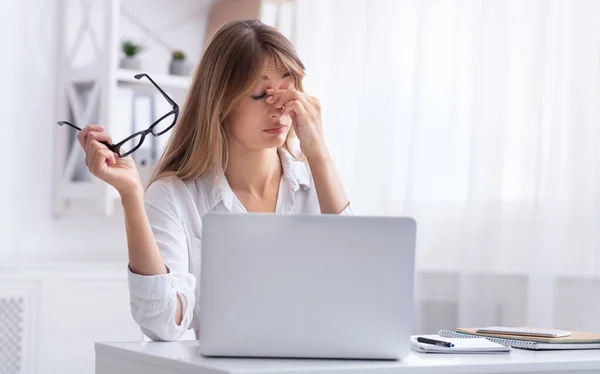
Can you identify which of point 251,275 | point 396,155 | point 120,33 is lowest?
point 251,275

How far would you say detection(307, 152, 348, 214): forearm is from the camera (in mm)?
1987

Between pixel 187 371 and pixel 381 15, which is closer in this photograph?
pixel 187 371

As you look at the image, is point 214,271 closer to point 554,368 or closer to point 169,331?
point 169,331

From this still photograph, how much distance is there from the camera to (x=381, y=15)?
10.3 ft

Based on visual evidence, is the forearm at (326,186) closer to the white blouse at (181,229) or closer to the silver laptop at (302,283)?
the white blouse at (181,229)

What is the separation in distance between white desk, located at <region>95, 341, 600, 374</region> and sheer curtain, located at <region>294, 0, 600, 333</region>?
1.06m

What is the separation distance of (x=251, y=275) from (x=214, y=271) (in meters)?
0.05

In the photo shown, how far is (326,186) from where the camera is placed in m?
1.99

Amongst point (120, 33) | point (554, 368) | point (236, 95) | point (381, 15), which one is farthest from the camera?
point (120, 33)

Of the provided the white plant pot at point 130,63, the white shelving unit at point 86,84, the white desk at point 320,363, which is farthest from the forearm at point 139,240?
the white plant pot at point 130,63

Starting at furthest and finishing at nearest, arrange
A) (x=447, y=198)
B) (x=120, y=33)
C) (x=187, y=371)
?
(x=120, y=33)
(x=447, y=198)
(x=187, y=371)

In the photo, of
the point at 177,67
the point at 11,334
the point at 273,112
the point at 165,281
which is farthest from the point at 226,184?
the point at 177,67

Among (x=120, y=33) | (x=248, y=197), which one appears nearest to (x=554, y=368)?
(x=248, y=197)

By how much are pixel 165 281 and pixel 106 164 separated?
24 centimetres
